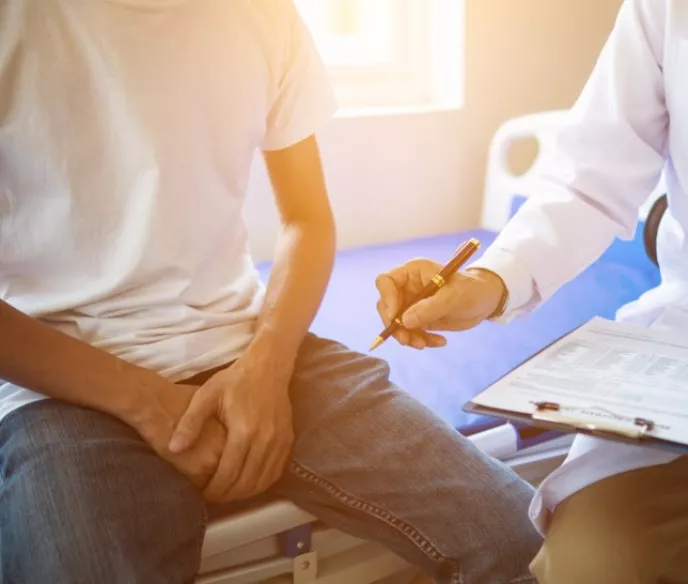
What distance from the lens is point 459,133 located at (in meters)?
1.76

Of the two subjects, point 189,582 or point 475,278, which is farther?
point 475,278

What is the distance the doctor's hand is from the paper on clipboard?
3.5 inches

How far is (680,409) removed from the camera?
21.5 inches

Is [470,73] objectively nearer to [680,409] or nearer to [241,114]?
[241,114]

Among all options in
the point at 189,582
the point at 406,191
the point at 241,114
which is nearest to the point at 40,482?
the point at 189,582

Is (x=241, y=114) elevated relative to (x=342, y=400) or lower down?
elevated

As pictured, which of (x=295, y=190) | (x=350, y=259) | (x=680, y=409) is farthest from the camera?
(x=350, y=259)

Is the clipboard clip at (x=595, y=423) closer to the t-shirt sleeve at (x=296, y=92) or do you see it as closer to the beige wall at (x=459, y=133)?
the t-shirt sleeve at (x=296, y=92)

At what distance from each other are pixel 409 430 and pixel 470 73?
119cm

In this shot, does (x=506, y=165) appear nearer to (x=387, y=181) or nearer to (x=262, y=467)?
(x=387, y=181)

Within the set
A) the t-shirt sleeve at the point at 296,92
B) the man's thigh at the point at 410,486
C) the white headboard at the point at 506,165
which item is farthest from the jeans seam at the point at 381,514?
the white headboard at the point at 506,165

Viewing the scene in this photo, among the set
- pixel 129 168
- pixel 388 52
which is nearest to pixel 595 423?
pixel 129 168

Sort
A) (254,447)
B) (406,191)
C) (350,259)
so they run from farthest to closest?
(406,191)
(350,259)
(254,447)

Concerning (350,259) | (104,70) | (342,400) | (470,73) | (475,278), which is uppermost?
(104,70)
